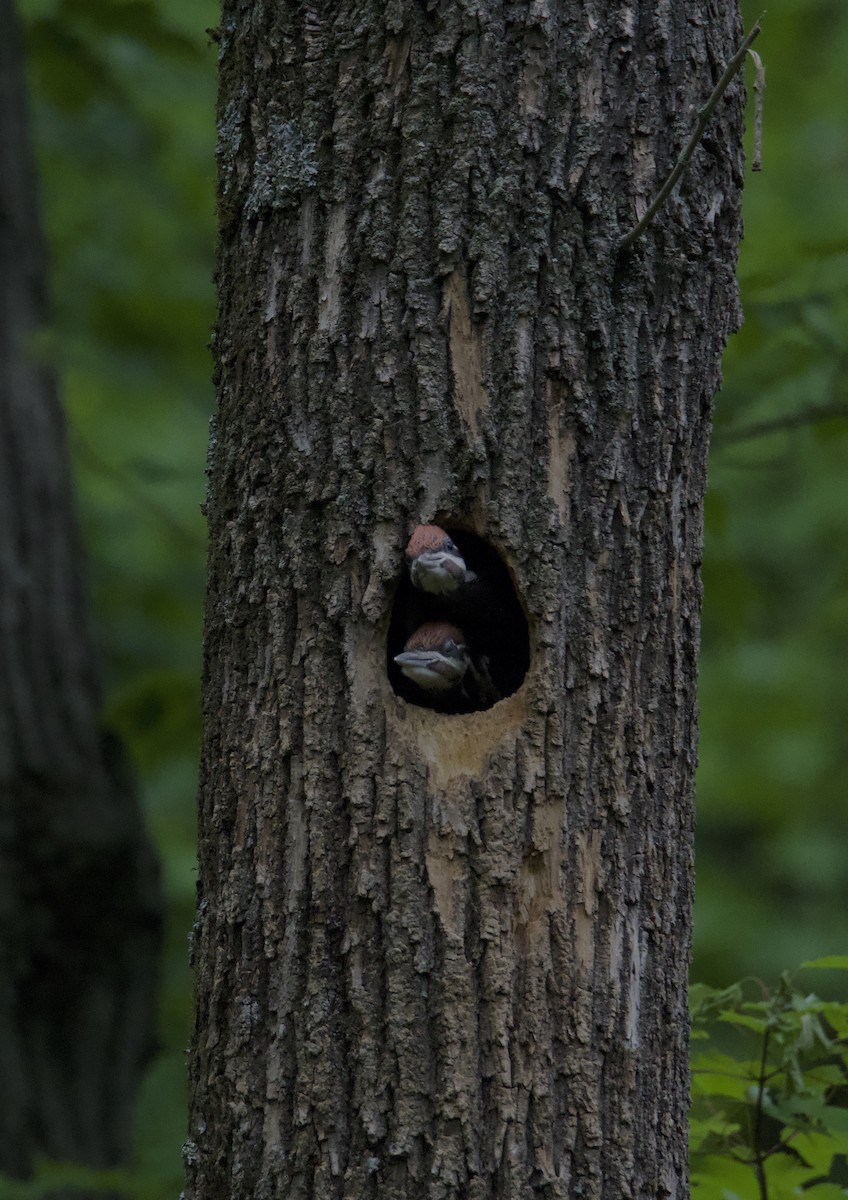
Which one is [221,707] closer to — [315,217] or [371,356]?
[371,356]

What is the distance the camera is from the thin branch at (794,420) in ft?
13.9

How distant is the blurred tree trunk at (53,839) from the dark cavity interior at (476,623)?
259 cm

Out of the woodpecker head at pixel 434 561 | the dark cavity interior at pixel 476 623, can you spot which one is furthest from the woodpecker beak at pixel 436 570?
the dark cavity interior at pixel 476 623

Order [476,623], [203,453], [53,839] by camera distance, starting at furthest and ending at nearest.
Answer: [203,453] → [53,839] → [476,623]

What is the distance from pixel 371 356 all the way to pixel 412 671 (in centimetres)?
59

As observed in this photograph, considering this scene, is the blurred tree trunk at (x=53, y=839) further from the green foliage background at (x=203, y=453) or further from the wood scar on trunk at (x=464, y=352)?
the wood scar on trunk at (x=464, y=352)

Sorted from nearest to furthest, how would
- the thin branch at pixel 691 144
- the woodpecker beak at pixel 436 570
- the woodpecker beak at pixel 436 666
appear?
the thin branch at pixel 691 144, the woodpecker beak at pixel 436 570, the woodpecker beak at pixel 436 666

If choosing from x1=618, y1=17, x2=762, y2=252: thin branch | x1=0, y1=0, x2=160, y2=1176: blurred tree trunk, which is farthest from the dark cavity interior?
x1=0, y1=0, x2=160, y2=1176: blurred tree trunk

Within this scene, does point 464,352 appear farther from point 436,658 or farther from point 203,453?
point 203,453

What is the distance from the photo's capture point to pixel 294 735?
84.7 inches

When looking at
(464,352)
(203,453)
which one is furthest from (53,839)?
(203,453)

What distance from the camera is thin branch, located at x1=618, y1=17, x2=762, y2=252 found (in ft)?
6.43

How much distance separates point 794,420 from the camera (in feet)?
13.9

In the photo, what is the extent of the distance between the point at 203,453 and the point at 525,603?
6.16 meters
